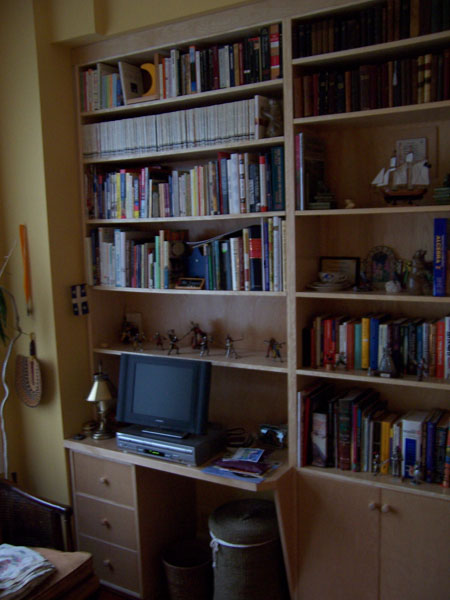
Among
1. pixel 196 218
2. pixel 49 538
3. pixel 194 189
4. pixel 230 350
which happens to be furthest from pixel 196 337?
pixel 49 538

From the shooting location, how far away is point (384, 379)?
2.18 metres

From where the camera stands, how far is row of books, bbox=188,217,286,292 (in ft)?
7.80

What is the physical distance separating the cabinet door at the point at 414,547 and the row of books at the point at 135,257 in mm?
1391

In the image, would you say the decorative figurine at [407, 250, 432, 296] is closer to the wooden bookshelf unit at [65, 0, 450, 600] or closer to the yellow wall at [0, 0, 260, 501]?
the wooden bookshelf unit at [65, 0, 450, 600]

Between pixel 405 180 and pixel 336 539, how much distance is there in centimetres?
147

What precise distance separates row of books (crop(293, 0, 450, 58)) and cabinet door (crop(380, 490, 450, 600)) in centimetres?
170

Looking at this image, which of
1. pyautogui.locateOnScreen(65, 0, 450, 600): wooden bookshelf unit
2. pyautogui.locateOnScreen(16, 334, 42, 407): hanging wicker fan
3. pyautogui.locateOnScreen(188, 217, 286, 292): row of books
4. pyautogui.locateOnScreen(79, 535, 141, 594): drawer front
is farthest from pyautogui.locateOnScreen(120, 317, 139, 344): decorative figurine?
pyautogui.locateOnScreen(79, 535, 141, 594): drawer front

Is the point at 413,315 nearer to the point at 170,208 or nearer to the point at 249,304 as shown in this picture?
the point at 249,304

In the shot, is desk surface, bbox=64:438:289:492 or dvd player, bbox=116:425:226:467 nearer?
desk surface, bbox=64:438:289:492

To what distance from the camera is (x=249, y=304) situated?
278cm

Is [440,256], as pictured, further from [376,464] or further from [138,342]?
[138,342]

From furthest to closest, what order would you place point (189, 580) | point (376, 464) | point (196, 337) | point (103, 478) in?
point (196, 337)
point (103, 478)
point (189, 580)
point (376, 464)

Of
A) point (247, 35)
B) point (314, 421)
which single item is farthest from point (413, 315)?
point (247, 35)

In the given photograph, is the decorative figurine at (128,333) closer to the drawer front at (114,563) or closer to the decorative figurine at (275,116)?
the drawer front at (114,563)
